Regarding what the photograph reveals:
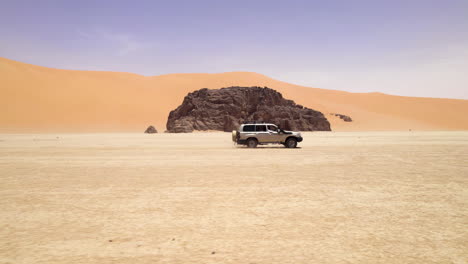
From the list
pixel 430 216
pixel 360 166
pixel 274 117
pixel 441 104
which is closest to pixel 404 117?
pixel 441 104

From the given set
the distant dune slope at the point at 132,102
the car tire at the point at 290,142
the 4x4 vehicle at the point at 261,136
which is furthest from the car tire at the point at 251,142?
the distant dune slope at the point at 132,102

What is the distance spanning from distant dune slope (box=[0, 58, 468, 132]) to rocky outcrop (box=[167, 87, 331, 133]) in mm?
14843

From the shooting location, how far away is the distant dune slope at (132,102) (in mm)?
71875

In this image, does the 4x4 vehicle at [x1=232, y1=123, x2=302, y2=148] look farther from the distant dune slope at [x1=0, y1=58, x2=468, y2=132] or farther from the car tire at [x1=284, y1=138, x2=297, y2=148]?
the distant dune slope at [x1=0, y1=58, x2=468, y2=132]

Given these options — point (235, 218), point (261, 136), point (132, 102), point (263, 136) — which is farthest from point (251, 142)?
point (132, 102)

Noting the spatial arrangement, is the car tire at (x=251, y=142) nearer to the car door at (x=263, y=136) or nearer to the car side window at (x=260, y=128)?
the car door at (x=263, y=136)

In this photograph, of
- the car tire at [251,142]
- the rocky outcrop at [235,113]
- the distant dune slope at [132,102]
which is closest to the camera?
the car tire at [251,142]

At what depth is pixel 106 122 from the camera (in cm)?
7394

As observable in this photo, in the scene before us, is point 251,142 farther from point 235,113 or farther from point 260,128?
point 235,113

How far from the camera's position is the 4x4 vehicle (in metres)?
22.7

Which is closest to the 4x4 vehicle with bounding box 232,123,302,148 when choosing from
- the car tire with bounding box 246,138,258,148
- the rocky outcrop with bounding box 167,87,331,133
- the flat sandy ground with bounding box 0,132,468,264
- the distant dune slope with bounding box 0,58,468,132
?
the car tire with bounding box 246,138,258,148

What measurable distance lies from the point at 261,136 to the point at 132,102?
72.6 meters

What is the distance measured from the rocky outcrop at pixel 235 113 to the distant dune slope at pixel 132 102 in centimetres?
1484

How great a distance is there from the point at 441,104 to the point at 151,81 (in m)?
107
